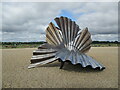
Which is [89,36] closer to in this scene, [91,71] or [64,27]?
[64,27]

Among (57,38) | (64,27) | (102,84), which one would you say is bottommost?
(102,84)

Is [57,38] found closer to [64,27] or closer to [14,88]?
[64,27]

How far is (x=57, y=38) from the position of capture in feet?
23.8

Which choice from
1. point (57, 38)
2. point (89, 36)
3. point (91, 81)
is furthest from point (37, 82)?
point (89, 36)

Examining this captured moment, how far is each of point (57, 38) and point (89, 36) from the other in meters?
1.83

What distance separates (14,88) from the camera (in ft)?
13.0

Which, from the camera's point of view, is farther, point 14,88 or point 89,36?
point 89,36

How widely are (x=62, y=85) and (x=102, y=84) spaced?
1172 mm

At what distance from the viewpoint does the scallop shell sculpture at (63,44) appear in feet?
20.3

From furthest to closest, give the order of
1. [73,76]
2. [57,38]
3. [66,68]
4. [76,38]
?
1. [76,38]
2. [57,38]
3. [66,68]
4. [73,76]

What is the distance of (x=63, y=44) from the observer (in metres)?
6.88

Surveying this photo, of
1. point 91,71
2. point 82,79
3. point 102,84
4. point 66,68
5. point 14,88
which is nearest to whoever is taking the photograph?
point 14,88

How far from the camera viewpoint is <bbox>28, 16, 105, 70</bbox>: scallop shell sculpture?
6.19m

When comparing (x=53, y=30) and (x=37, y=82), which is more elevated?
(x=53, y=30)
